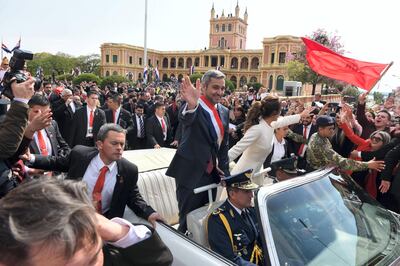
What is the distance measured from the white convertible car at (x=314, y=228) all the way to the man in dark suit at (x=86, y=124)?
12.0 feet

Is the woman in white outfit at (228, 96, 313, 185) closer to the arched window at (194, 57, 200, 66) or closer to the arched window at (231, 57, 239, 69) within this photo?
the arched window at (231, 57, 239, 69)

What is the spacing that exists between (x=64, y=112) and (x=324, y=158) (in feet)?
17.3

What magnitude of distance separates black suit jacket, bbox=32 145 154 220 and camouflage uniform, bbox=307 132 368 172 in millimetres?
2284

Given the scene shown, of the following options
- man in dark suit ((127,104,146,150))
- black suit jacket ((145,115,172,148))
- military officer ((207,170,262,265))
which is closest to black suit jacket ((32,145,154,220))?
military officer ((207,170,262,265))

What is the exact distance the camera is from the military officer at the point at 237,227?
2416mm

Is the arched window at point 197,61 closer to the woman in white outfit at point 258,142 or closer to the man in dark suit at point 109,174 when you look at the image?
the woman in white outfit at point 258,142

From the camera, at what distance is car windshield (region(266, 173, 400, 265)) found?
6.87ft

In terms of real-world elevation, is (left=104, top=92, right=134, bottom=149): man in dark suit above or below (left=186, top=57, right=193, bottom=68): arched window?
below

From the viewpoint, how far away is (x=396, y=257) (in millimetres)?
2197

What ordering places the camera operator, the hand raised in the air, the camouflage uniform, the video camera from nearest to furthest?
1. the camera operator
2. the video camera
3. the hand raised in the air
4. the camouflage uniform

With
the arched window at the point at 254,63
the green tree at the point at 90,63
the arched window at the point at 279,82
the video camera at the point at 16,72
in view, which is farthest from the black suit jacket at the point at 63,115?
the green tree at the point at 90,63

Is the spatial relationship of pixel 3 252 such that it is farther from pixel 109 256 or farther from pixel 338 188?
pixel 338 188

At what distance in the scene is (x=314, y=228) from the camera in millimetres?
2287

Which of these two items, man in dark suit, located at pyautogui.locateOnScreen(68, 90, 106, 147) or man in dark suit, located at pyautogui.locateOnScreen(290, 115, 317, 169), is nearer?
man in dark suit, located at pyautogui.locateOnScreen(68, 90, 106, 147)
